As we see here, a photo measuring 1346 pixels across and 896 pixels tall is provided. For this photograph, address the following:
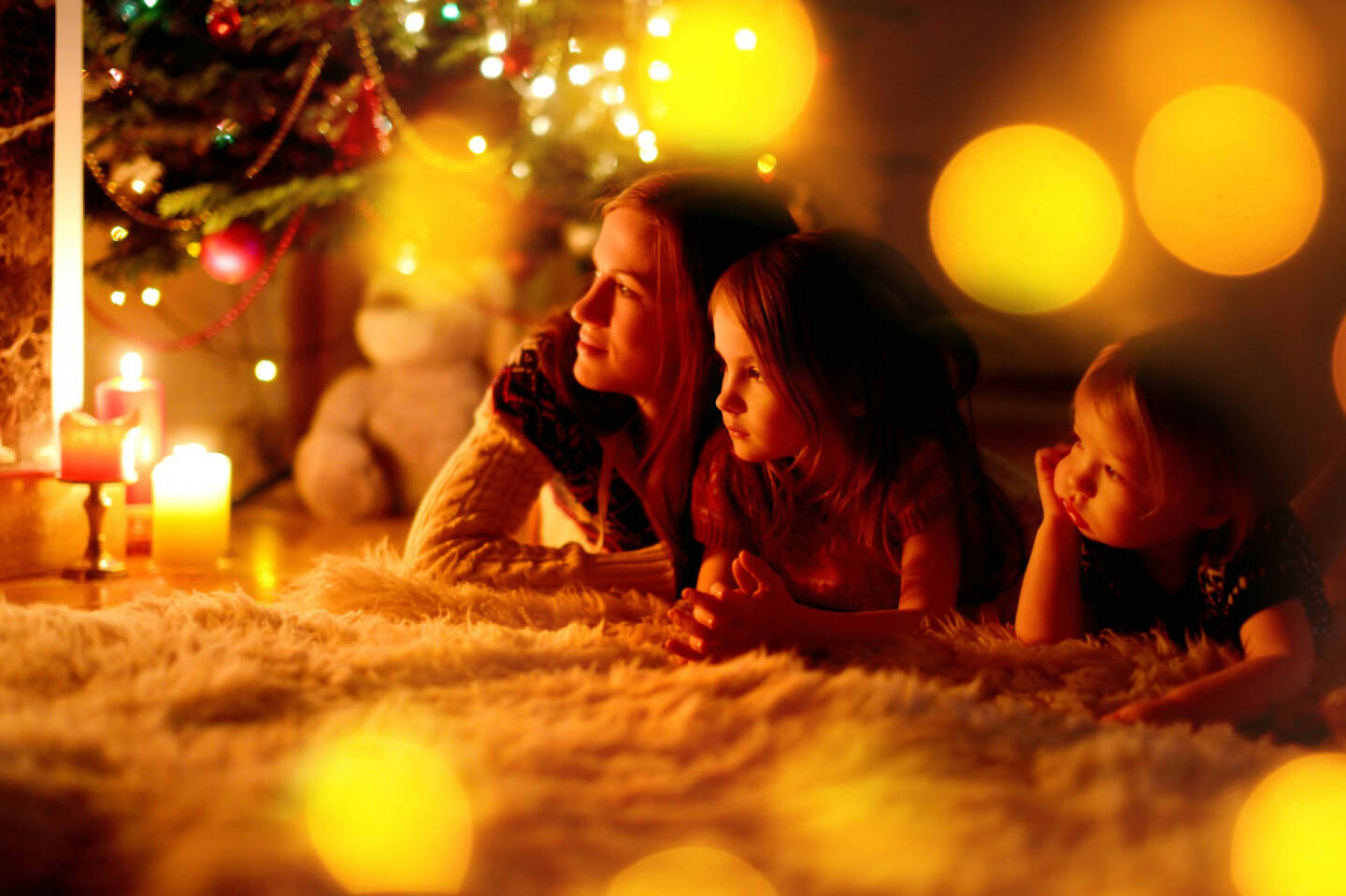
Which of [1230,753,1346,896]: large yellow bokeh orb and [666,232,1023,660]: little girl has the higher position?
[666,232,1023,660]: little girl

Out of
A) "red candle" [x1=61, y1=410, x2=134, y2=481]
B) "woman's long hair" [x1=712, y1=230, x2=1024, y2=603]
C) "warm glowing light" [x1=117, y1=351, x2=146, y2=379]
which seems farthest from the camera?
"warm glowing light" [x1=117, y1=351, x2=146, y2=379]

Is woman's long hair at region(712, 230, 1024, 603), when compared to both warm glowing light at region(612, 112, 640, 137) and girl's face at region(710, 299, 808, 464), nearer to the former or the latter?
girl's face at region(710, 299, 808, 464)

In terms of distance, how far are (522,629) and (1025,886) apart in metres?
0.57

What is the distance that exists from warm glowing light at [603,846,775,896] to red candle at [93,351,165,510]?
1.44 m

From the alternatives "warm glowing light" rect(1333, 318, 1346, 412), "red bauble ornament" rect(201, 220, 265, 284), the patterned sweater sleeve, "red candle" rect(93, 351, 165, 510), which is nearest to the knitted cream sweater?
the patterned sweater sleeve

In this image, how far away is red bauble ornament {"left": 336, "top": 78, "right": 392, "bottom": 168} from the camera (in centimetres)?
216

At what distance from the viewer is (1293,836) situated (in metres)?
0.71

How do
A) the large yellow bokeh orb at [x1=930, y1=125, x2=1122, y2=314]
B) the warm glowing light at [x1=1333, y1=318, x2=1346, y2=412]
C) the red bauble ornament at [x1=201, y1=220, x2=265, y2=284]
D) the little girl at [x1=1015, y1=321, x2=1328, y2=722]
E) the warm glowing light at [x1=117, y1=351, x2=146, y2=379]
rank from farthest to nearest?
the large yellow bokeh orb at [x1=930, y1=125, x2=1122, y2=314] → the red bauble ornament at [x1=201, y1=220, x2=265, y2=284] → the warm glowing light at [x1=117, y1=351, x2=146, y2=379] → the warm glowing light at [x1=1333, y1=318, x2=1346, y2=412] → the little girl at [x1=1015, y1=321, x2=1328, y2=722]

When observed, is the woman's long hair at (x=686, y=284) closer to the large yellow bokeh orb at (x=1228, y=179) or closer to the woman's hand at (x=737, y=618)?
the woman's hand at (x=737, y=618)

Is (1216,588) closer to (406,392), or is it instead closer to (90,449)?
(90,449)

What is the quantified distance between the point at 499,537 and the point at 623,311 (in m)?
0.32

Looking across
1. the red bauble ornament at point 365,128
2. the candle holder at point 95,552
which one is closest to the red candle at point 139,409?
the candle holder at point 95,552

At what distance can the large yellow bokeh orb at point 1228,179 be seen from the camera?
1.95 m

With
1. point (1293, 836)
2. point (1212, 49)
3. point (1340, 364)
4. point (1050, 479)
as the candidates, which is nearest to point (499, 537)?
point (1050, 479)
